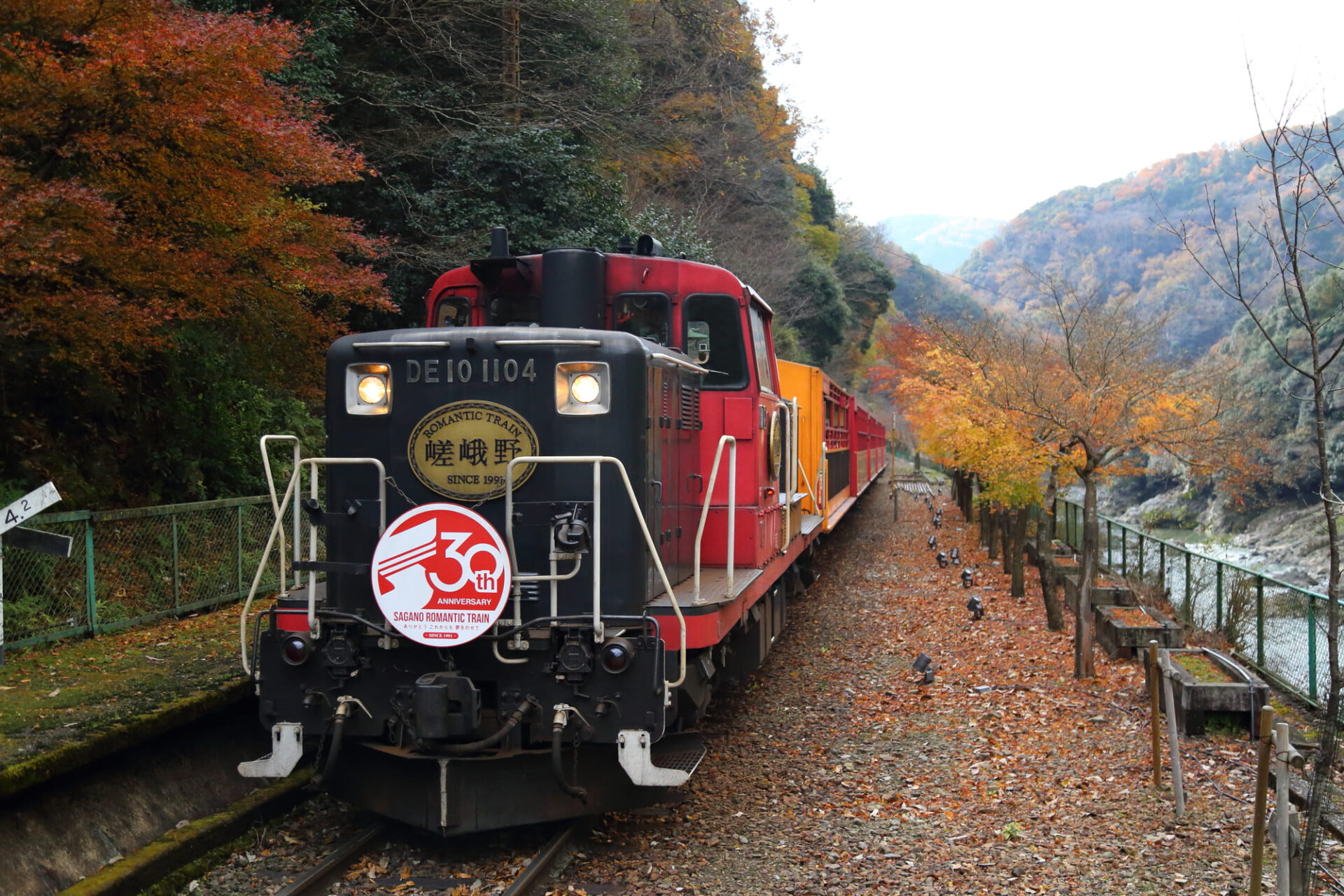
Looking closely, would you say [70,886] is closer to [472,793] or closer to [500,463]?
[472,793]

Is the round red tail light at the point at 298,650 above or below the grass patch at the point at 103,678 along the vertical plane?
above

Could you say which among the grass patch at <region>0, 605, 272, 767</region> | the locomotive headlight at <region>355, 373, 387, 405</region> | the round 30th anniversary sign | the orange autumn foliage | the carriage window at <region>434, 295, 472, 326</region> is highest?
the orange autumn foliage

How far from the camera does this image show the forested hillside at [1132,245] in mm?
67875

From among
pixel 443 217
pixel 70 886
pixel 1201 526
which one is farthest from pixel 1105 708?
pixel 1201 526

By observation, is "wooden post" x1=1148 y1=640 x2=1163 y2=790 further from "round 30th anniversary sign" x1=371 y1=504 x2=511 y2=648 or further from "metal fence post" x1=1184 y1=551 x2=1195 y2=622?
"metal fence post" x1=1184 y1=551 x2=1195 y2=622

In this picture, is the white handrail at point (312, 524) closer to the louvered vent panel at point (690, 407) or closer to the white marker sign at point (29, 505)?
the louvered vent panel at point (690, 407)

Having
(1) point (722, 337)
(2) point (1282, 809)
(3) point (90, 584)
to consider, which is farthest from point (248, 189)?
(2) point (1282, 809)

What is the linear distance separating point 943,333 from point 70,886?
1833cm

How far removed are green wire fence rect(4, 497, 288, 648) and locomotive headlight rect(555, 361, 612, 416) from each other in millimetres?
5533

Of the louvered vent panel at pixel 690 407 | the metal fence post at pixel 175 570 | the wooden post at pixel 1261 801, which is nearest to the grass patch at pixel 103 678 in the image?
the metal fence post at pixel 175 570

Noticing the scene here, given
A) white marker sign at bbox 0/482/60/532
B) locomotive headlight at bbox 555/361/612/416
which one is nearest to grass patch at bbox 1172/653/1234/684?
locomotive headlight at bbox 555/361/612/416

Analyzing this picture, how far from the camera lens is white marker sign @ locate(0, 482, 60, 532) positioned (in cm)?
701

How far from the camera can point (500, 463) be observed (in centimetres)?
511

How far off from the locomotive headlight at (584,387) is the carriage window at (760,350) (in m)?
1.88
